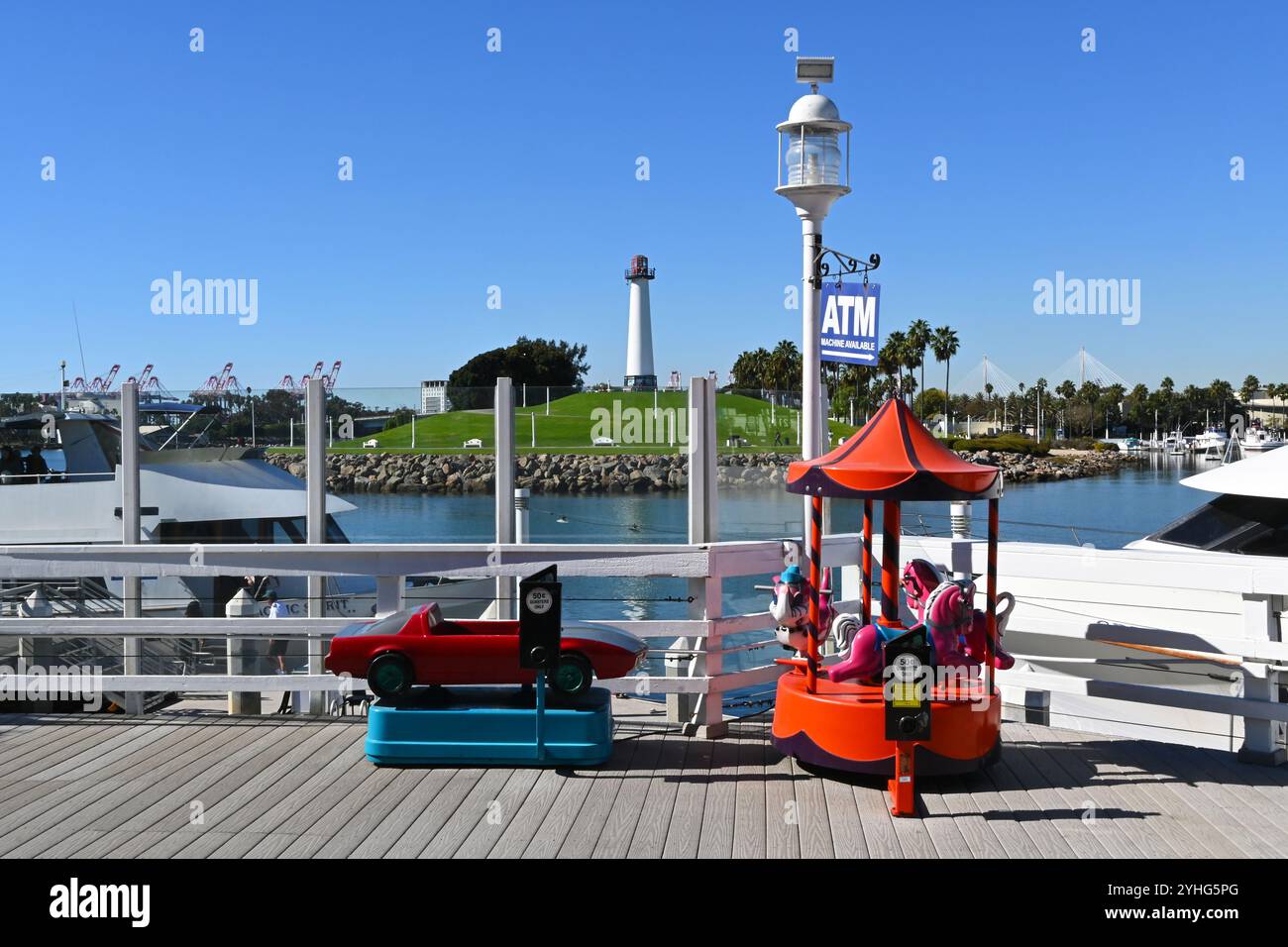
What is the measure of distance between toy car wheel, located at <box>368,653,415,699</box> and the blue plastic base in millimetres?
119

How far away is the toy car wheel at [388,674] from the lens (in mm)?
6570

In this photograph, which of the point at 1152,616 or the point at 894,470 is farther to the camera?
the point at 1152,616

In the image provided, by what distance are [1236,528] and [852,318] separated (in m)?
3.83

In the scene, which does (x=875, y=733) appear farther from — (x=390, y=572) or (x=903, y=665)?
(x=390, y=572)

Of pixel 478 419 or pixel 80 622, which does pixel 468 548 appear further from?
pixel 80 622

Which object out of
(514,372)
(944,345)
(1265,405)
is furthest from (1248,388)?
(514,372)

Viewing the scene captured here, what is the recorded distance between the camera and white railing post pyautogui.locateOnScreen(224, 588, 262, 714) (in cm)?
806

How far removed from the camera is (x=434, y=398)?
798 cm

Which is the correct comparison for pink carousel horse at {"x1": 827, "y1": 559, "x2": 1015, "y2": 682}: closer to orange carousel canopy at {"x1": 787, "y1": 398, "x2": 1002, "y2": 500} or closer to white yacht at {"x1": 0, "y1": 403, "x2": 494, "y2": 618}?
orange carousel canopy at {"x1": 787, "y1": 398, "x2": 1002, "y2": 500}

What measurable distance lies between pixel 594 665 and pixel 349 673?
1481mm

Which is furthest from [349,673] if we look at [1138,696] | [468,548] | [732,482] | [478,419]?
[1138,696]

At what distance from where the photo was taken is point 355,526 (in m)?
7.92

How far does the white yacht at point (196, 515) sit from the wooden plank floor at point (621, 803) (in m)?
1.40

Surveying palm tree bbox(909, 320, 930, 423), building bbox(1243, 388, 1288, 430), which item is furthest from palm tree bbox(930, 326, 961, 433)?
building bbox(1243, 388, 1288, 430)
